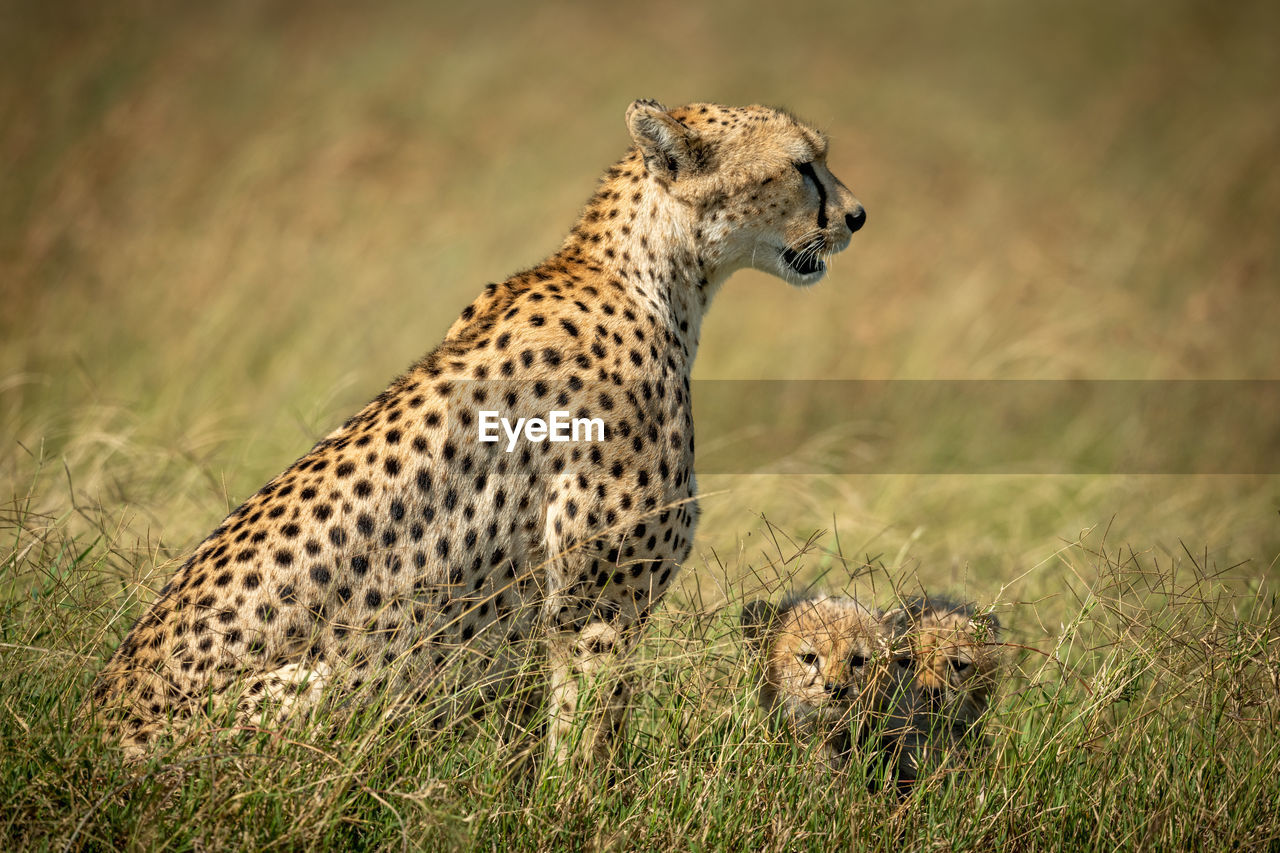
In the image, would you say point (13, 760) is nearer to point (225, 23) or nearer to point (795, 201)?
point (795, 201)

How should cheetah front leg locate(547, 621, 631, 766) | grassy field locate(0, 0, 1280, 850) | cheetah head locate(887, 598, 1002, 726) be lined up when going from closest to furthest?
grassy field locate(0, 0, 1280, 850)
cheetah front leg locate(547, 621, 631, 766)
cheetah head locate(887, 598, 1002, 726)

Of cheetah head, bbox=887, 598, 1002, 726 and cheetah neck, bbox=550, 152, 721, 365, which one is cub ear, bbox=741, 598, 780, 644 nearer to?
cheetah head, bbox=887, 598, 1002, 726

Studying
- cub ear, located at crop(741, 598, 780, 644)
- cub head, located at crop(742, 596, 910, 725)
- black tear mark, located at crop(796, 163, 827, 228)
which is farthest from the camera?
black tear mark, located at crop(796, 163, 827, 228)

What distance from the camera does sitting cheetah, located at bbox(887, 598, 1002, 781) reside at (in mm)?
2816

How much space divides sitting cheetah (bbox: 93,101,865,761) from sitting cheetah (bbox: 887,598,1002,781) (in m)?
0.63

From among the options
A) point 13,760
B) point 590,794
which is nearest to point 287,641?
point 13,760

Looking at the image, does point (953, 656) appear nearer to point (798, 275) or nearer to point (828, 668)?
point (828, 668)

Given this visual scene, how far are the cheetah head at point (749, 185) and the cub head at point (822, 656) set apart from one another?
0.90m

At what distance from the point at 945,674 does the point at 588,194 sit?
6789mm

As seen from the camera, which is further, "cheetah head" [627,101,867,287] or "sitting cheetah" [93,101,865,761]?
"cheetah head" [627,101,867,287]

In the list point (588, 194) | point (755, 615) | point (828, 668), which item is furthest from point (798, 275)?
point (588, 194)

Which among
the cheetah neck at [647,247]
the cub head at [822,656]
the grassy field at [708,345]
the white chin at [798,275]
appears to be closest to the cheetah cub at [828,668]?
the cub head at [822,656]

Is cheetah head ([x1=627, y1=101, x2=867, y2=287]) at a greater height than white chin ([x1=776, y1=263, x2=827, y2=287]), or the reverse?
cheetah head ([x1=627, y1=101, x2=867, y2=287])

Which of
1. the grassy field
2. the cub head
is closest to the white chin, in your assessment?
the grassy field
